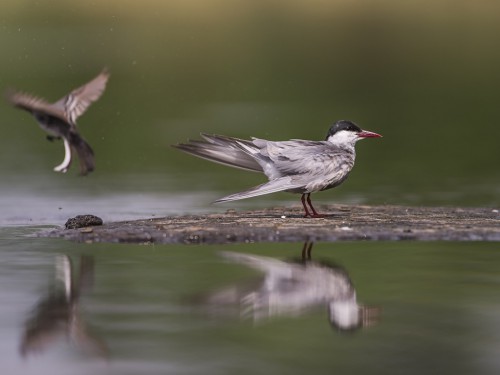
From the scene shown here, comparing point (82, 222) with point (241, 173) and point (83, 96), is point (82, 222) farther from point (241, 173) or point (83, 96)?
point (241, 173)

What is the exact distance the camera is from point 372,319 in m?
7.62

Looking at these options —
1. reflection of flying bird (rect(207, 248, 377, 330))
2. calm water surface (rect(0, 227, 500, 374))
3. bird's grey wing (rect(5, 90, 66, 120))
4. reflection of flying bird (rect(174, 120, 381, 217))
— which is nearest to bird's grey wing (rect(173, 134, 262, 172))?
reflection of flying bird (rect(174, 120, 381, 217))

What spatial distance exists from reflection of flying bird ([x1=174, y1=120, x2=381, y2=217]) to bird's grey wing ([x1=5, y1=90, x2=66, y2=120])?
41.7 inches

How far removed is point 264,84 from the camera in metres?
26.7

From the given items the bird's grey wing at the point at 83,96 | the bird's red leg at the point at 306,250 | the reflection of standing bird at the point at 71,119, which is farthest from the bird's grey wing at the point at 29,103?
the bird's red leg at the point at 306,250

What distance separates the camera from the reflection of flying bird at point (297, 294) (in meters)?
7.69

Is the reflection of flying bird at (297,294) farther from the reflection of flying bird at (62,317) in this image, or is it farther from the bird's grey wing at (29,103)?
the bird's grey wing at (29,103)

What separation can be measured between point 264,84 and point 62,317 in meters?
19.2

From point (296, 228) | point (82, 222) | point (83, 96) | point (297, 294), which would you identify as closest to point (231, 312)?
point (297, 294)

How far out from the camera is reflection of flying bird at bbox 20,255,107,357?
705cm

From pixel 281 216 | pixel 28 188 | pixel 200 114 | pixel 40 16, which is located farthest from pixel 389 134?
pixel 40 16

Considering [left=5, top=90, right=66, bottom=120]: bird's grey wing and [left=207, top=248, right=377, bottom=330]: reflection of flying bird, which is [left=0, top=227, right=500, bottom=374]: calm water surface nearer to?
[left=207, top=248, right=377, bottom=330]: reflection of flying bird

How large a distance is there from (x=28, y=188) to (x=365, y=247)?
5.00 m

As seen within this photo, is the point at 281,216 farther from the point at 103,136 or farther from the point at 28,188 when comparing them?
the point at 103,136
